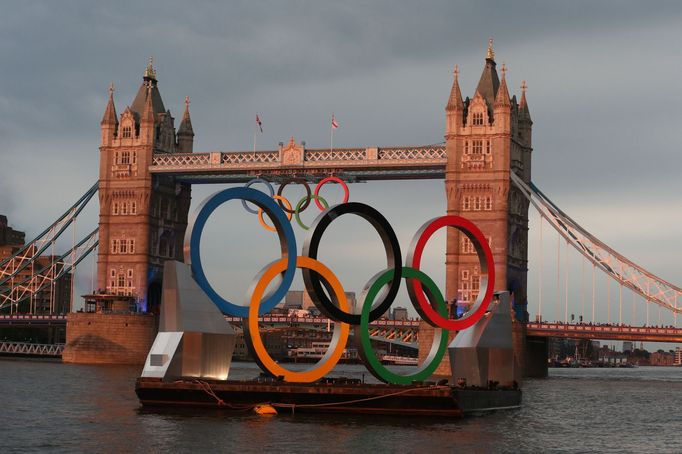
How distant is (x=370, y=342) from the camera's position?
71375mm

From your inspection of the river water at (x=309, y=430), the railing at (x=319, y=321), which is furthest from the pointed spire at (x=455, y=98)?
the river water at (x=309, y=430)

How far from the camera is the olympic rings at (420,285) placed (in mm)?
72438

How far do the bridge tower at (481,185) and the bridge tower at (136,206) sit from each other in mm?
36885

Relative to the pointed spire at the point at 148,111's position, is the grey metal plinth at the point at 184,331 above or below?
below

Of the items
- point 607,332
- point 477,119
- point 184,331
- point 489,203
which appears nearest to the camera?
point 184,331

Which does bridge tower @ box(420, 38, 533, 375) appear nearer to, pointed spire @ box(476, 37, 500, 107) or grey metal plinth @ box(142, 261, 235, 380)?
pointed spire @ box(476, 37, 500, 107)

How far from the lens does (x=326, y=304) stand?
225 feet

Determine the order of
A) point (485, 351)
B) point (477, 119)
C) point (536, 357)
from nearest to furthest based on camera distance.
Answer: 1. point (485, 351)
2. point (477, 119)
3. point (536, 357)

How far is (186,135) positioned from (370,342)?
94885mm

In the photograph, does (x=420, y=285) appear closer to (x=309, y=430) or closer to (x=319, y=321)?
(x=309, y=430)

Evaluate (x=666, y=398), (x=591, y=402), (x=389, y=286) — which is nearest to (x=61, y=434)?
(x=389, y=286)

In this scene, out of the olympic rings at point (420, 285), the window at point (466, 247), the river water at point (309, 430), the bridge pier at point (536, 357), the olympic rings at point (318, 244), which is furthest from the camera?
the bridge pier at point (536, 357)

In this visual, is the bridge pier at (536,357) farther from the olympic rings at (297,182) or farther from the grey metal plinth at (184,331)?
the grey metal plinth at (184,331)

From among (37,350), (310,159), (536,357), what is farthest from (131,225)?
(536,357)
